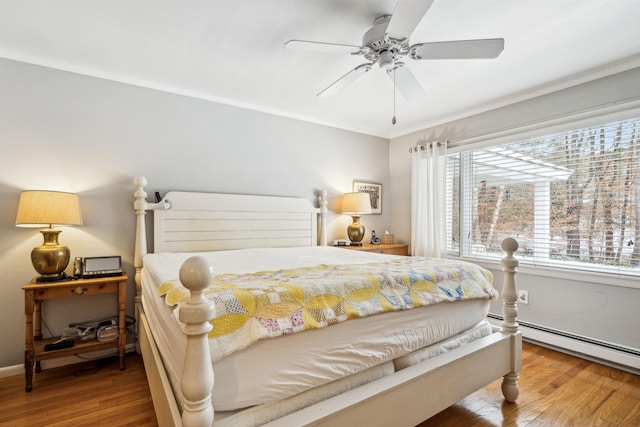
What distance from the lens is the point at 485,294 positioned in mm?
1718

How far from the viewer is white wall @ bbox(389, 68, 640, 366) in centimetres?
232

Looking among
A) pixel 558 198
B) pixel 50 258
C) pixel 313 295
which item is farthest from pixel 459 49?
pixel 50 258

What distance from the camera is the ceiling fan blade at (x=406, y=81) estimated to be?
2051 mm

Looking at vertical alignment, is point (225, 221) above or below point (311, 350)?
above

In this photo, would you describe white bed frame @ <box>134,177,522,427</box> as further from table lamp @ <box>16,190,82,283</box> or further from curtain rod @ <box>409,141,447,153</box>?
curtain rod @ <box>409,141,447,153</box>

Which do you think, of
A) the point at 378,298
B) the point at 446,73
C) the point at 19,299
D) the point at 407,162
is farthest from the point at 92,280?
the point at 407,162

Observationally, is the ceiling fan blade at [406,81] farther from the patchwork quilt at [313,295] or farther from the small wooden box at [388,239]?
the small wooden box at [388,239]

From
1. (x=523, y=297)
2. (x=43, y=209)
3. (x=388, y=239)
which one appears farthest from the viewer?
(x=388, y=239)

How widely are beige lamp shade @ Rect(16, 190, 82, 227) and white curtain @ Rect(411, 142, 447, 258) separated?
336 centimetres

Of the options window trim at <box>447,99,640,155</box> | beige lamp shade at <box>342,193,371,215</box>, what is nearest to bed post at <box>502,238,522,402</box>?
window trim at <box>447,99,640,155</box>

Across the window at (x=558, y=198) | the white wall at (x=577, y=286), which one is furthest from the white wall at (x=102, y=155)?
the white wall at (x=577, y=286)

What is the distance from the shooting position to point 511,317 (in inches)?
71.4

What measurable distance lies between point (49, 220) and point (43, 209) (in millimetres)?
81

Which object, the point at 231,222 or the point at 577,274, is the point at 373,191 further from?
the point at 577,274
